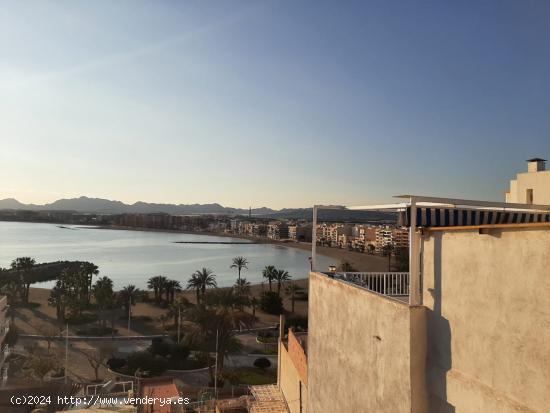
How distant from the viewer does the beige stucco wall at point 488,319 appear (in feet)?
10.6

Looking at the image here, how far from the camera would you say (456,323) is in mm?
4008

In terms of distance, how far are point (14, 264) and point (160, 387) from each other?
3370 cm

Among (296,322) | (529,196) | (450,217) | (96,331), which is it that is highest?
(529,196)

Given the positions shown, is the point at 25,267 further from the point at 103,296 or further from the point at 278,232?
the point at 278,232

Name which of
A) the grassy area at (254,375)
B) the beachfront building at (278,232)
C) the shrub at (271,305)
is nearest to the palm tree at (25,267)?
the shrub at (271,305)

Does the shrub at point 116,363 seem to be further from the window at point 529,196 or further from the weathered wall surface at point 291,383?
the window at point 529,196

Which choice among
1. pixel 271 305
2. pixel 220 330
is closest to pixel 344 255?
pixel 271 305

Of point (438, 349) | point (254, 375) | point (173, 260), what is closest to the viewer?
point (438, 349)

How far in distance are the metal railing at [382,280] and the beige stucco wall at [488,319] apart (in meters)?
2.97

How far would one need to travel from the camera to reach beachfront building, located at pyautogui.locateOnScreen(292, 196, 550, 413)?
3.30 meters

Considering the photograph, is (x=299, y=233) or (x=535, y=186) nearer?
(x=535, y=186)

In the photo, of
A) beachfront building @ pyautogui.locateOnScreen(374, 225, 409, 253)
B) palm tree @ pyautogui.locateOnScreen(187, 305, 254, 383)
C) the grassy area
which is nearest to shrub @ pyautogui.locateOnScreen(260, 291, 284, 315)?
palm tree @ pyautogui.locateOnScreen(187, 305, 254, 383)

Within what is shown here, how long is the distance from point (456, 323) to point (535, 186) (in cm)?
674

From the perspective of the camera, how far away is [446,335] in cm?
412
